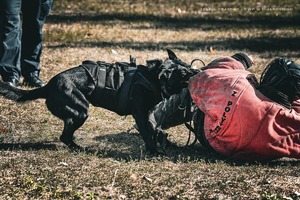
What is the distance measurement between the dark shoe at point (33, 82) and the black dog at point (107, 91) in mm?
2081

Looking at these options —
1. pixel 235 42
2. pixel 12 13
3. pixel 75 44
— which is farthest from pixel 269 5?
pixel 12 13

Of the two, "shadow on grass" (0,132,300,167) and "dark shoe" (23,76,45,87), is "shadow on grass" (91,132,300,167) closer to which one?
"shadow on grass" (0,132,300,167)

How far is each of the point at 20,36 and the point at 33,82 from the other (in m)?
0.57

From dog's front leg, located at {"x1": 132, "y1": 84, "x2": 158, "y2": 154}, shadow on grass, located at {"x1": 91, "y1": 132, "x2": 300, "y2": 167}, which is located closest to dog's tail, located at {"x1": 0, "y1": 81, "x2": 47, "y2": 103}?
shadow on grass, located at {"x1": 91, "y1": 132, "x2": 300, "y2": 167}

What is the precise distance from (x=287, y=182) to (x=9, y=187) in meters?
1.98

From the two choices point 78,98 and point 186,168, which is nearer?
point 186,168

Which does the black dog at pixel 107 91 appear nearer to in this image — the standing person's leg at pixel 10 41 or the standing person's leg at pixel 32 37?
the standing person's leg at pixel 10 41

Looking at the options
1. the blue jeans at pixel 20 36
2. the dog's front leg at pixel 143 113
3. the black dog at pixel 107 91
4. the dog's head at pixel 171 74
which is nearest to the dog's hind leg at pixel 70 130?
the black dog at pixel 107 91

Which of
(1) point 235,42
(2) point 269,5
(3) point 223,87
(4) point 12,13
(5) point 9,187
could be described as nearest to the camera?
(5) point 9,187

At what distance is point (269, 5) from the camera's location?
48.3 ft

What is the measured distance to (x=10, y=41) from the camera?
710cm

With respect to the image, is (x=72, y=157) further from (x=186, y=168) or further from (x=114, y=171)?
(x=186, y=168)

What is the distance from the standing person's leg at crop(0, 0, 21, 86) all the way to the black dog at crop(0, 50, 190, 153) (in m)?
1.85

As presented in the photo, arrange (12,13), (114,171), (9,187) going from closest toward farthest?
1. (9,187)
2. (114,171)
3. (12,13)
